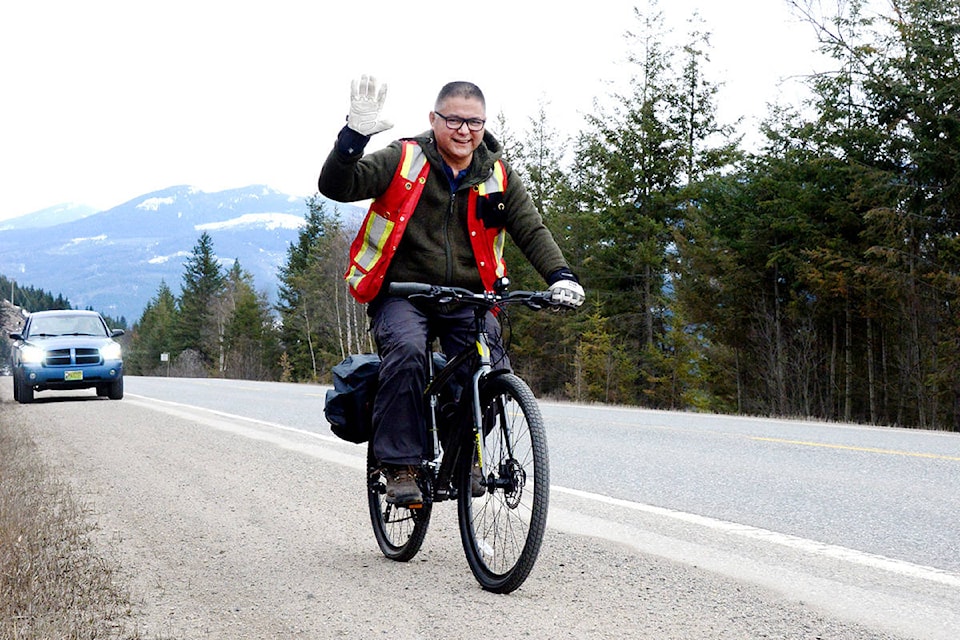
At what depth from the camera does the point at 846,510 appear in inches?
239

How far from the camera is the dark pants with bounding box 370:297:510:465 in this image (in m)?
4.36

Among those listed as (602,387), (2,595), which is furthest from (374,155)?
(602,387)

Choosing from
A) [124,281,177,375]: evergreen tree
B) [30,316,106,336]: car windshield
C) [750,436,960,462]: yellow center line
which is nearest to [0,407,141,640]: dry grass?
[750,436,960,462]: yellow center line

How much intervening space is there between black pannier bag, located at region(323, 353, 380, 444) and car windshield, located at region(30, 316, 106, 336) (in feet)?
47.5

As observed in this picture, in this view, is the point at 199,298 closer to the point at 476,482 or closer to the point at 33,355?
the point at 33,355

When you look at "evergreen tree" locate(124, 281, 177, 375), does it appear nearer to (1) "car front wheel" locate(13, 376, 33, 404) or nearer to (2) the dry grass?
(1) "car front wheel" locate(13, 376, 33, 404)

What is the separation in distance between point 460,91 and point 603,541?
95.5 inches

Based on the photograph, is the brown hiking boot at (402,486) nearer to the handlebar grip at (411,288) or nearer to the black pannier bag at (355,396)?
the black pannier bag at (355,396)

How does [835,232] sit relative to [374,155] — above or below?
above

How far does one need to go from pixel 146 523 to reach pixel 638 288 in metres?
28.7

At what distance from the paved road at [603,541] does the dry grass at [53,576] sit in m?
0.17

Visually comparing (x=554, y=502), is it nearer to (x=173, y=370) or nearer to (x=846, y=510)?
(x=846, y=510)

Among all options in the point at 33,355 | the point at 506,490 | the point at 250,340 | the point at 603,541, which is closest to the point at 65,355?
the point at 33,355

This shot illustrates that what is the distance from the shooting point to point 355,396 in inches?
186
